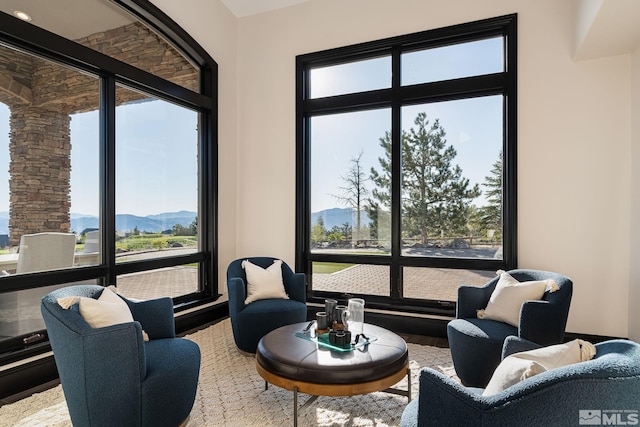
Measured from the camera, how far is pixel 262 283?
12.6ft

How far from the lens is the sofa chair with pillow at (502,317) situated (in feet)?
8.40

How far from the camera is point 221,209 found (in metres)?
4.91

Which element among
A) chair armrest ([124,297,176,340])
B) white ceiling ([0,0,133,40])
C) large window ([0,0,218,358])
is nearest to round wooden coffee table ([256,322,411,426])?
chair armrest ([124,297,176,340])

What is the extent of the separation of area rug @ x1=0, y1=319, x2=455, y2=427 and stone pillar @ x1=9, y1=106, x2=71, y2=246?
1.28 metres

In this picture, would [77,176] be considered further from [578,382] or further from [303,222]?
[578,382]

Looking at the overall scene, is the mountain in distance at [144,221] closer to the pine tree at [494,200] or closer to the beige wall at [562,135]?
the beige wall at [562,135]

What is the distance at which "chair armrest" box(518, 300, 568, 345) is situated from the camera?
2547 mm

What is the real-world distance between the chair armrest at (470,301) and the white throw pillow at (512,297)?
70mm

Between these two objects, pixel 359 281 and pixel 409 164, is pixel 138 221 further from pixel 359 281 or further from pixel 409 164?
pixel 409 164

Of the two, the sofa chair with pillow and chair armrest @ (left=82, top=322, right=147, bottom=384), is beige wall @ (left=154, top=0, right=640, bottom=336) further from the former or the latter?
chair armrest @ (left=82, top=322, right=147, bottom=384)

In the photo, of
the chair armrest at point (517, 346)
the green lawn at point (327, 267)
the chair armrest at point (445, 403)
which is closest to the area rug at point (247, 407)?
the chair armrest at point (517, 346)

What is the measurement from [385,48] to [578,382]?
4149mm

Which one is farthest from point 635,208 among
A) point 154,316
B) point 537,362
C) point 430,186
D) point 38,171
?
point 38,171
